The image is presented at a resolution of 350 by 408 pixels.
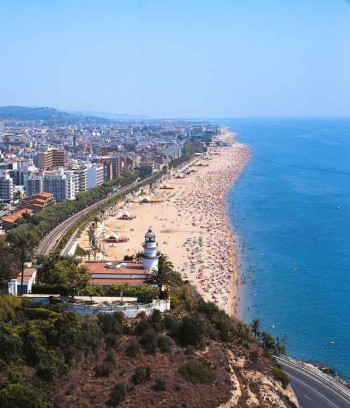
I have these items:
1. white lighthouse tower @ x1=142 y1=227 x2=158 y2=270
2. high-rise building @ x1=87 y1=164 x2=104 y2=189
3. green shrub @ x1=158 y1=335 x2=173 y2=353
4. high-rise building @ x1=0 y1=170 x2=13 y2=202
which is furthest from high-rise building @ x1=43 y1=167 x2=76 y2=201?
green shrub @ x1=158 y1=335 x2=173 y2=353

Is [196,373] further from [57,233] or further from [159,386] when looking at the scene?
[57,233]

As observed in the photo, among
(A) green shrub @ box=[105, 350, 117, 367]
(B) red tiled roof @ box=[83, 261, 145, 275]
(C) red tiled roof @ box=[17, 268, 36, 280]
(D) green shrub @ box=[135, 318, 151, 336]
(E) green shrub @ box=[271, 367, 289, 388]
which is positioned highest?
(B) red tiled roof @ box=[83, 261, 145, 275]

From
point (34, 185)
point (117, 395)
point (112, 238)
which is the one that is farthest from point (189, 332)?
point (34, 185)

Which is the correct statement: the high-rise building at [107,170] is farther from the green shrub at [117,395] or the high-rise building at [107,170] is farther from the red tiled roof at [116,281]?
the green shrub at [117,395]

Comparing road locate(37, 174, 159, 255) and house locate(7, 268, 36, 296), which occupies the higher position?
house locate(7, 268, 36, 296)

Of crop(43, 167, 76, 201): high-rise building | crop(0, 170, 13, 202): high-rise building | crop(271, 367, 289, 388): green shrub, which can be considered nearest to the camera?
crop(271, 367, 289, 388): green shrub

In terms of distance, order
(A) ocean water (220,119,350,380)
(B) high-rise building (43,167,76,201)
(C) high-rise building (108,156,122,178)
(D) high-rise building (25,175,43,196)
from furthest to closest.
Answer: (C) high-rise building (108,156,122,178)
(D) high-rise building (25,175,43,196)
(B) high-rise building (43,167,76,201)
(A) ocean water (220,119,350,380)

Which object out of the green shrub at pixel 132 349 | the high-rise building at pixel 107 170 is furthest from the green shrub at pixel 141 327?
the high-rise building at pixel 107 170

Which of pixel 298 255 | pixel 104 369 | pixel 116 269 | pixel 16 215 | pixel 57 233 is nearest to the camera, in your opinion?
pixel 104 369

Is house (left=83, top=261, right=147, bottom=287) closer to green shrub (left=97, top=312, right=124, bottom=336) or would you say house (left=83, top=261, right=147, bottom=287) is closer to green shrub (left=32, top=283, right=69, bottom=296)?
green shrub (left=32, top=283, right=69, bottom=296)
